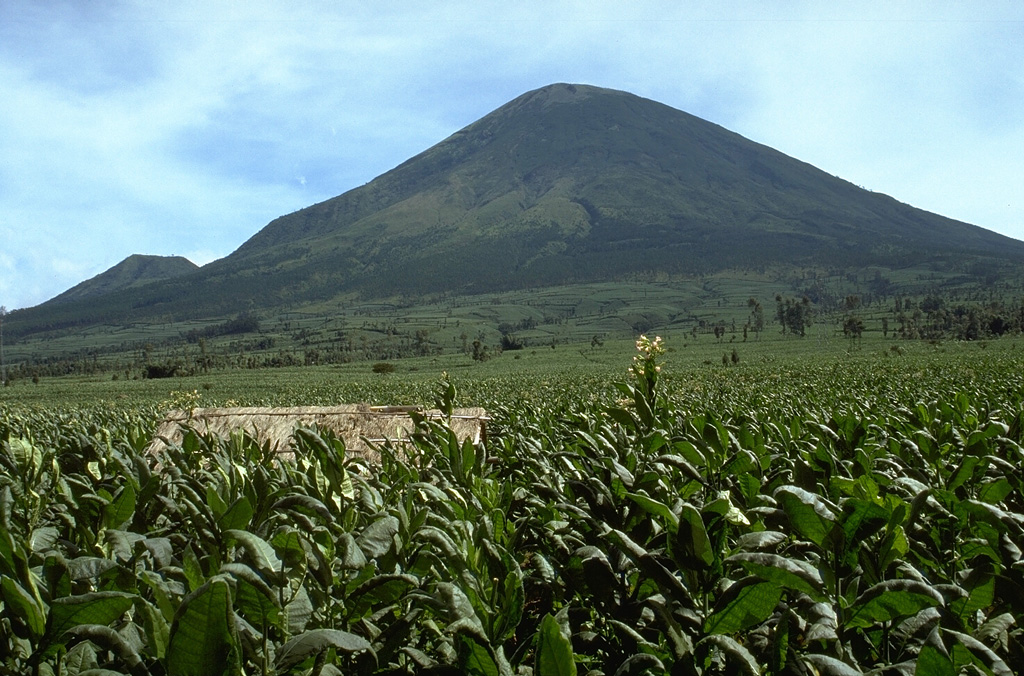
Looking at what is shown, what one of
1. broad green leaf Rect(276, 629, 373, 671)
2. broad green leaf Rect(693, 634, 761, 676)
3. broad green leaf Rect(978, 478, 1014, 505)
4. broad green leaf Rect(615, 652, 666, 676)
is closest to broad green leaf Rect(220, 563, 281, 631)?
broad green leaf Rect(276, 629, 373, 671)

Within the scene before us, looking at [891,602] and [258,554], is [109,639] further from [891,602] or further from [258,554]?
[891,602]

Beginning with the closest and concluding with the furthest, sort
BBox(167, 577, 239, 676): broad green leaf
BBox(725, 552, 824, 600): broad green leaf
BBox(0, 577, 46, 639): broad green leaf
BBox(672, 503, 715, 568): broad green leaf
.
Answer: BBox(167, 577, 239, 676): broad green leaf, BBox(0, 577, 46, 639): broad green leaf, BBox(725, 552, 824, 600): broad green leaf, BBox(672, 503, 715, 568): broad green leaf

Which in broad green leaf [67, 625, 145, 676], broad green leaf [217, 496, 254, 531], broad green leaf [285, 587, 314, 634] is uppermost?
broad green leaf [217, 496, 254, 531]

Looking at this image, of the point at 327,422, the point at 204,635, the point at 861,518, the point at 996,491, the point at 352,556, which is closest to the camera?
the point at 204,635

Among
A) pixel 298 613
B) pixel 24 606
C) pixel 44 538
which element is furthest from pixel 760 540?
pixel 44 538

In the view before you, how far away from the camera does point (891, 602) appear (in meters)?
1.28

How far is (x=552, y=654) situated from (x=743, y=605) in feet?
1.33

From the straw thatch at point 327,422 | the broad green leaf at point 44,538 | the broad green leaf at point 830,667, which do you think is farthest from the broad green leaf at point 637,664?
the straw thatch at point 327,422

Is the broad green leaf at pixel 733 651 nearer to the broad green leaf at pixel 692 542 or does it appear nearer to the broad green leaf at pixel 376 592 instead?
the broad green leaf at pixel 692 542

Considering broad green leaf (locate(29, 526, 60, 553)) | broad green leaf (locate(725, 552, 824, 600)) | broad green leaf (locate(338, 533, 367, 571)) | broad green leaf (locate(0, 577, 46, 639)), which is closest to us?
broad green leaf (locate(0, 577, 46, 639))

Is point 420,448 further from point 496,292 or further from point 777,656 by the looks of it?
point 496,292

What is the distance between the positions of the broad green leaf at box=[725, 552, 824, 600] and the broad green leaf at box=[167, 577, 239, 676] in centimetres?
81

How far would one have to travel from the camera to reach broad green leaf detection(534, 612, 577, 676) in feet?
3.41

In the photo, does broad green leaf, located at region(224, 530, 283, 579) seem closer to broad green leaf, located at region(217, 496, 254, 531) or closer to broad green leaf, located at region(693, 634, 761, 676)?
broad green leaf, located at region(217, 496, 254, 531)
